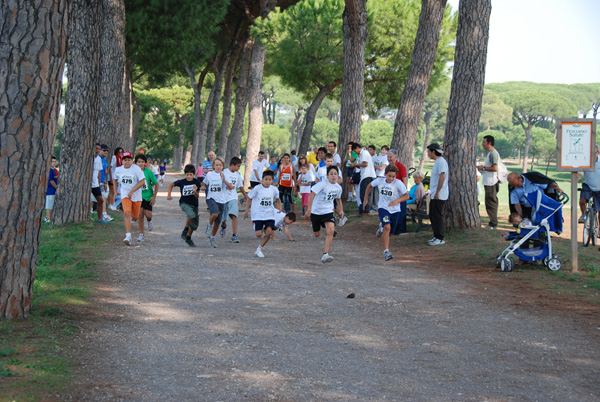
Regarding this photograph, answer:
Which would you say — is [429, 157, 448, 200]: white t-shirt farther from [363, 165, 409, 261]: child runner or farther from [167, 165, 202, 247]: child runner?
[167, 165, 202, 247]: child runner

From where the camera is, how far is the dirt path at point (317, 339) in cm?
476

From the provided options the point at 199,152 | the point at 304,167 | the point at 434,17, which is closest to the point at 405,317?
the point at 304,167

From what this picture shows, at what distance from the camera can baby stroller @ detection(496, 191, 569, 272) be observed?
31.5 feet

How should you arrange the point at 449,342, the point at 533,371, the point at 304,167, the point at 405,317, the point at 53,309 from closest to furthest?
the point at 533,371 → the point at 449,342 → the point at 53,309 → the point at 405,317 → the point at 304,167

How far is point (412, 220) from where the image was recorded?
15.3m

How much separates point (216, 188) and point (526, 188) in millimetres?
5653

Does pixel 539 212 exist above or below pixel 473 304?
above

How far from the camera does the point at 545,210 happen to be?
31.6 ft

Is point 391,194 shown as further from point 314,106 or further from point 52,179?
point 314,106

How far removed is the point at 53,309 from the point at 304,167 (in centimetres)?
1075

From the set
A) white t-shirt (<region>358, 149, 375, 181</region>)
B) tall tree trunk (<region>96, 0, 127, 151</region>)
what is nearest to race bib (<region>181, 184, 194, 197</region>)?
white t-shirt (<region>358, 149, 375, 181</region>)

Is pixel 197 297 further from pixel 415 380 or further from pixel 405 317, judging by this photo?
pixel 415 380

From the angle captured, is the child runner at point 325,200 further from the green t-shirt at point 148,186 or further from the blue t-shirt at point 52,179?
the blue t-shirt at point 52,179

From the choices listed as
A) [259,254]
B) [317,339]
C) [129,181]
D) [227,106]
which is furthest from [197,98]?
[317,339]
